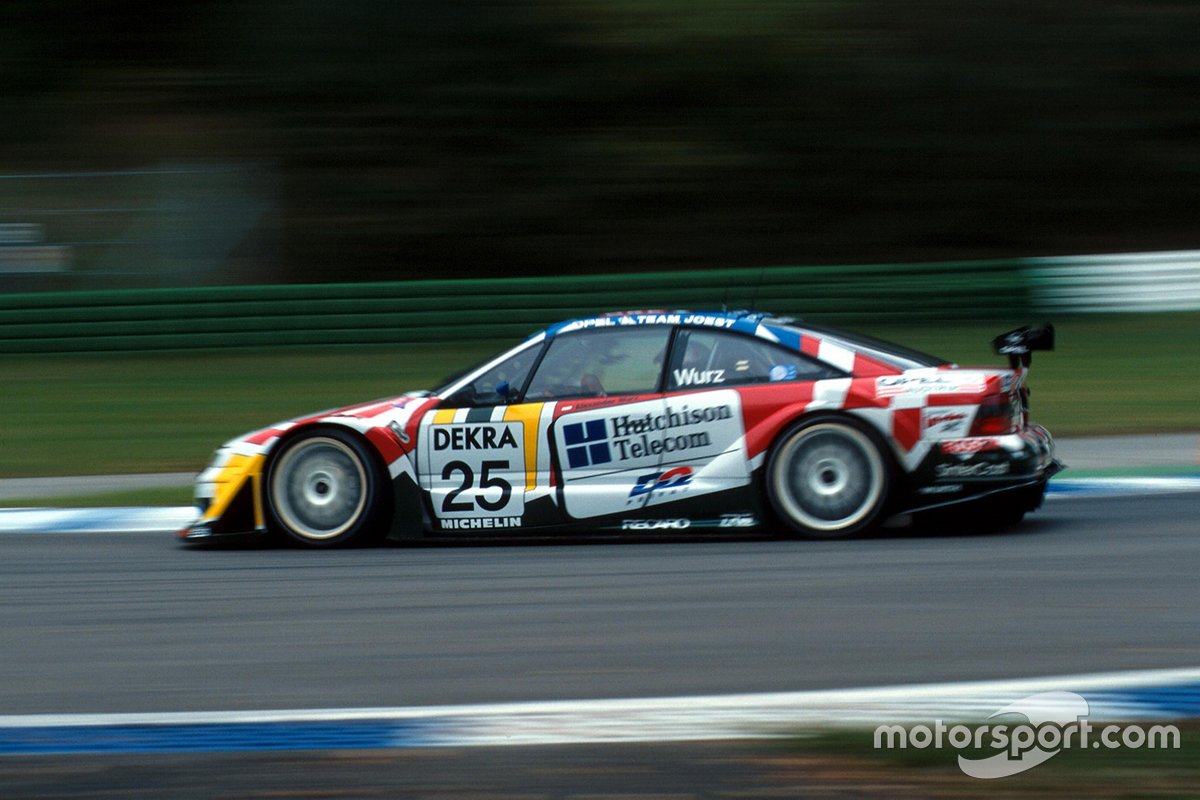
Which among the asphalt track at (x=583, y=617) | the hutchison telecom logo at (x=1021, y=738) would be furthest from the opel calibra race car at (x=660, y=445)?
the hutchison telecom logo at (x=1021, y=738)

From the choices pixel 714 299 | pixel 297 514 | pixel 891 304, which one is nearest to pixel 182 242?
pixel 714 299

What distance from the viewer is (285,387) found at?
15.3 metres

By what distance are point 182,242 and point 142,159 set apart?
521 centimetres

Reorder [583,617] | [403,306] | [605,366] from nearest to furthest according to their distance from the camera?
1. [583,617]
2. [605,366]
3. [403,306]

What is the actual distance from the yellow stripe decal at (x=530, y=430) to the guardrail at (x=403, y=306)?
356 inches

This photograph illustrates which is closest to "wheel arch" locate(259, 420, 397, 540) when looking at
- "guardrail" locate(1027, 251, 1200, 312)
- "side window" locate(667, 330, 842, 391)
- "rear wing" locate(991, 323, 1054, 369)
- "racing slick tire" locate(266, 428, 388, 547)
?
"racing slick tire" locate(266, 428, 388, 547)

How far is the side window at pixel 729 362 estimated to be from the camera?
7891mm

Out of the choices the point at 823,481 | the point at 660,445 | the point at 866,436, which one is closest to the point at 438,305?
the point at 660,445

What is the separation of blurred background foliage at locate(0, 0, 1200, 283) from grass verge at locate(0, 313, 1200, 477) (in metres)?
4.83

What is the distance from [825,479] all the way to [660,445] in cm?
86

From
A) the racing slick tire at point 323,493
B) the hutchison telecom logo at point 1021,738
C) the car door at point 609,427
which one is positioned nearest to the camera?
the hutchison telecom logo at point 1021,738

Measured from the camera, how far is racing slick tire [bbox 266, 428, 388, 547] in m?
8.07

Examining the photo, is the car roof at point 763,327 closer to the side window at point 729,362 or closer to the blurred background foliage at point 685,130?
the side window at point 729,362

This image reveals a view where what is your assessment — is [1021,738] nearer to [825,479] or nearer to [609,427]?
[825,479]
